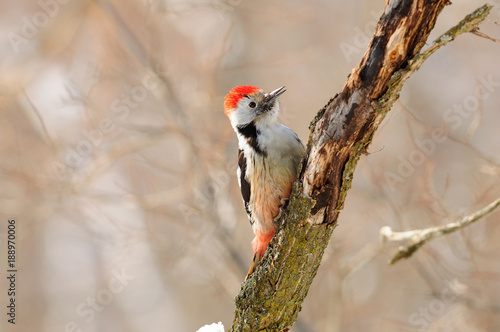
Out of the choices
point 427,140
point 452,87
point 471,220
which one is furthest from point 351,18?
point 471,220

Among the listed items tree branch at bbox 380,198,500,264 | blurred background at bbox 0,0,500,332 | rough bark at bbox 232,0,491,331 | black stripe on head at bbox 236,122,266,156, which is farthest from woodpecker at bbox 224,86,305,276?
blurred background at bbox 0,0,500,332

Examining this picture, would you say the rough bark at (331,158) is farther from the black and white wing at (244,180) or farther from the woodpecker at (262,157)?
the black and white wing at (244,180)

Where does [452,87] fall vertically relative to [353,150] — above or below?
above

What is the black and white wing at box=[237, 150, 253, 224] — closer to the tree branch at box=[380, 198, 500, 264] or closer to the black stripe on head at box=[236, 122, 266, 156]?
the black stripe on head at box=[236, 122, 266, 156]

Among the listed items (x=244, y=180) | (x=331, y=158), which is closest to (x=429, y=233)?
(x=331, y=158)

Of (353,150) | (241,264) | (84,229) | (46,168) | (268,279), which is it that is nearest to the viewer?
(353,150)

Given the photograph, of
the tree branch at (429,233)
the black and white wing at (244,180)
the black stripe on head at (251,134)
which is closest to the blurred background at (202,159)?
the tree branch at (429,233)

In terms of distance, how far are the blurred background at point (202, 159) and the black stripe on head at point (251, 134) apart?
4.85 feet

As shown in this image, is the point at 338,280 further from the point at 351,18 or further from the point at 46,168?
the point at 351,18

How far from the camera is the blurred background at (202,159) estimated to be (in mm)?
5152

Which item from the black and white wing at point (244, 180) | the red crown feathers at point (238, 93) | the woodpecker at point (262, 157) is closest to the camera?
the woodpecker at point (262, 157)

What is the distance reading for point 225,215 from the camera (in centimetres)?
570

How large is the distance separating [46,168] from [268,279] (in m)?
4.46

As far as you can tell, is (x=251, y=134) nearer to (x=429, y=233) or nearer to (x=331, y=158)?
(x=331, y=158)
